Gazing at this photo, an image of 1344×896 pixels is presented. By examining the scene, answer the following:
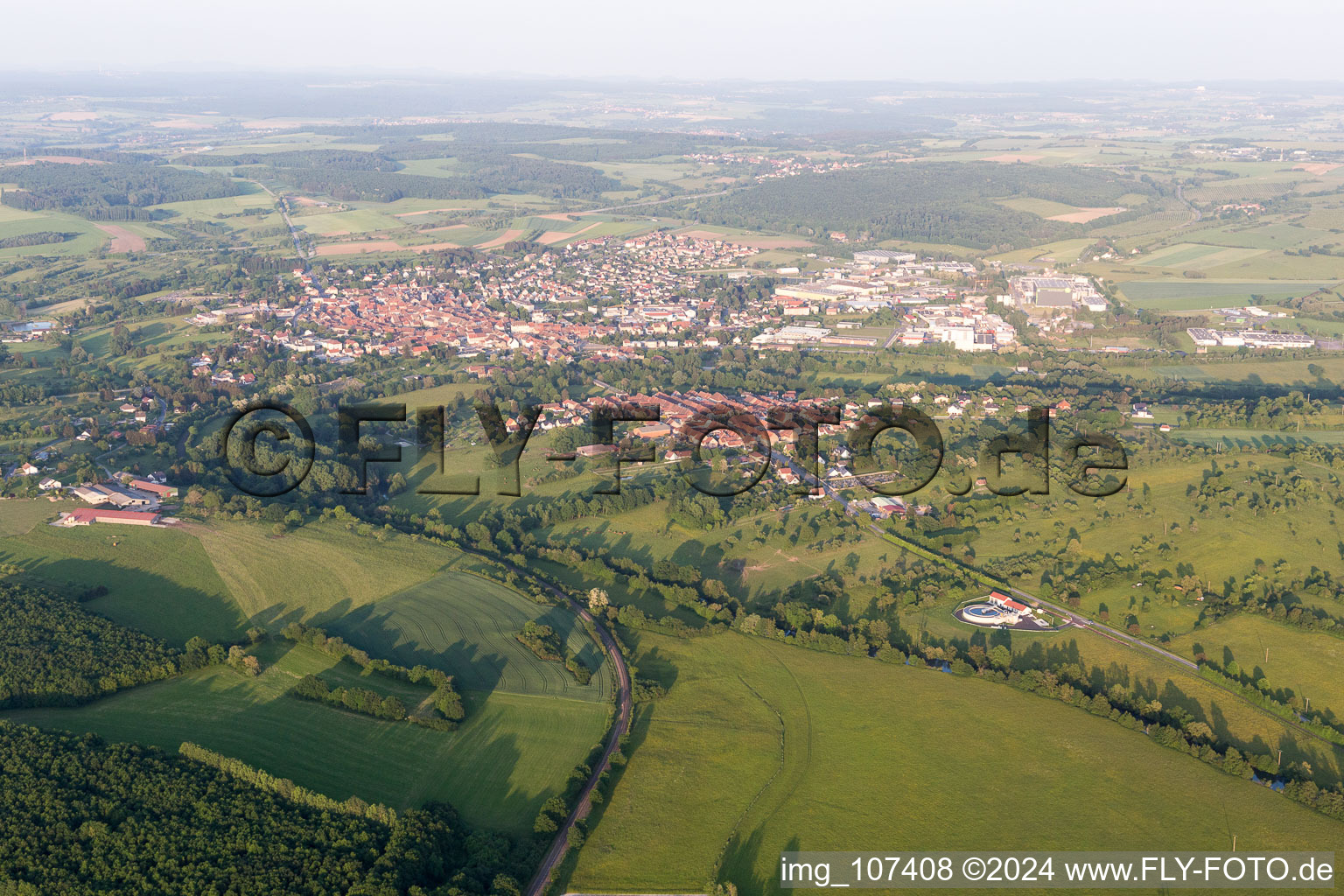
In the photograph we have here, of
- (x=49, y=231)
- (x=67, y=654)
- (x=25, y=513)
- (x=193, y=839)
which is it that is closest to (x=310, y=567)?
(x=67, y=654)

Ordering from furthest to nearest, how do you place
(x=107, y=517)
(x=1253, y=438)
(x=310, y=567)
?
(x=1253, y=438) < (x=107, y=517) < (x=310, y=567)

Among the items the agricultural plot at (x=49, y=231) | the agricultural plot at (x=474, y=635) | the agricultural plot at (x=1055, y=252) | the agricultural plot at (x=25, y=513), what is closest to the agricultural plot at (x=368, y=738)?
the agricultural plot at (x=474, y=635)

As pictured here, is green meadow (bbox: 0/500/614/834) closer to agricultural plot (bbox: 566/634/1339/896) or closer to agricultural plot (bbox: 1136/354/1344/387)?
agricultural plot (bbox: 566/634/1339/896)

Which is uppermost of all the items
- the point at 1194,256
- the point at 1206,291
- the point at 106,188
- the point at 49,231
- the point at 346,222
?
the point at 106,188

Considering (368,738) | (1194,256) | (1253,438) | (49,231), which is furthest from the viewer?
(49,231)

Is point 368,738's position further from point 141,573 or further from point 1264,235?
point 1264,235

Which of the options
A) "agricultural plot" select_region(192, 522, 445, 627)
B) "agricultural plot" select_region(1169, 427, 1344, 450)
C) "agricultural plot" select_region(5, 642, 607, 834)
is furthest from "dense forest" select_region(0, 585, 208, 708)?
"agricultural plot" select_region(1169, 427, 1344, 450)

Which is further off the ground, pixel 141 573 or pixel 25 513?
pixel 25 513

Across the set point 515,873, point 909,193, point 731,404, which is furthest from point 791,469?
point 909,193
